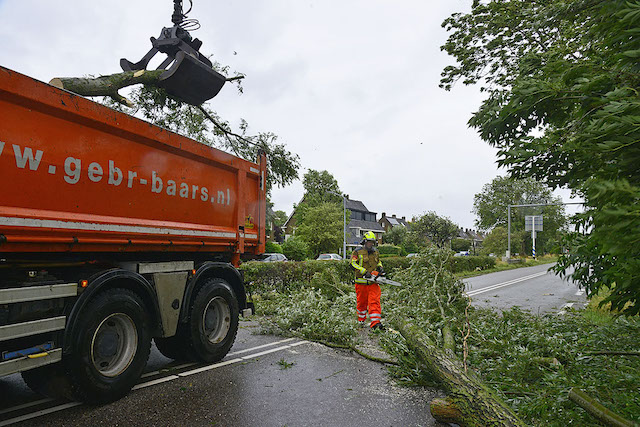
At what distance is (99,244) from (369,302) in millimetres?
4879

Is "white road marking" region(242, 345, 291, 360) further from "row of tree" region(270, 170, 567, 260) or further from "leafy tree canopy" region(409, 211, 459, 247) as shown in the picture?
"leafy tree canopy" region(409, 211, 459, 247)

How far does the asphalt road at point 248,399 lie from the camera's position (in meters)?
3.59

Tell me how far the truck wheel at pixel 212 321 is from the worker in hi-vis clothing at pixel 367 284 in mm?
2655

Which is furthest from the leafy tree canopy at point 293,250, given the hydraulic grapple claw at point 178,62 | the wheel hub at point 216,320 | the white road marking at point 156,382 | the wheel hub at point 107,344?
the wheel hub at point 107,344

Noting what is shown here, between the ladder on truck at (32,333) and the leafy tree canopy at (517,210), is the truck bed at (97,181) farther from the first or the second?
the leafy tree canopy at (517,210)

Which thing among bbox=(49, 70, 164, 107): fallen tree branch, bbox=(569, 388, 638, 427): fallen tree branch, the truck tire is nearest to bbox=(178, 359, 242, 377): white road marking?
the truck tire

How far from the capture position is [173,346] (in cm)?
524

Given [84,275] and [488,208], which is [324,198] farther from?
[84,275]

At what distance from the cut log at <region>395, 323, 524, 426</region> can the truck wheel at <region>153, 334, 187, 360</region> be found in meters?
3.03

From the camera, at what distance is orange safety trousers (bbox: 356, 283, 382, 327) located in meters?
7.30

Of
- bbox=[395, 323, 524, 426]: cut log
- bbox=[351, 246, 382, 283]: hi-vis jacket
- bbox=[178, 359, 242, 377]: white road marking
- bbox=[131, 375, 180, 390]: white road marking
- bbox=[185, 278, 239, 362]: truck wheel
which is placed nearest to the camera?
bbox=[395, 323, 524, 426]: cut log

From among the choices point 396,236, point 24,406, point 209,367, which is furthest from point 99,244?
point 396,236

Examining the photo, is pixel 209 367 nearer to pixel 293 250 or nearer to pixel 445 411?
pixel 445 411

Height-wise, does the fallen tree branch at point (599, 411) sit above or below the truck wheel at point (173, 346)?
above
